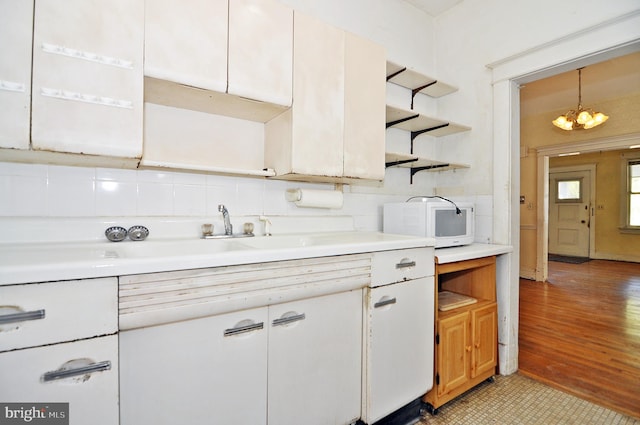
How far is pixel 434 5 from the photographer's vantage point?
102 inches

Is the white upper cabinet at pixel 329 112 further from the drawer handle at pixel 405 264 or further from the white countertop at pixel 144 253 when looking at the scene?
the drawer handle at pixel 405 264

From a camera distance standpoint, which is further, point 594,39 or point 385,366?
point 594,39

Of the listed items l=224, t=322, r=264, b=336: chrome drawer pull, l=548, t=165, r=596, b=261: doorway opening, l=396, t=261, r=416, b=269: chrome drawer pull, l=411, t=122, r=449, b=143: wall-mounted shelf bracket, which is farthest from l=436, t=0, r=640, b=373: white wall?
l=548, t=165, r=596, b=261: doorway opening

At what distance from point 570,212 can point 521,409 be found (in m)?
7.42

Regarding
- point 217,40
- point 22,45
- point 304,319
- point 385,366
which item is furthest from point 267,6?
point 385,366

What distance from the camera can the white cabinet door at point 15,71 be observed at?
1001mm

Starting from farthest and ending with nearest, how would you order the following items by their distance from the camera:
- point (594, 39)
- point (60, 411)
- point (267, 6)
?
point (594, 39) → point (267, 6) → point (60, 411)

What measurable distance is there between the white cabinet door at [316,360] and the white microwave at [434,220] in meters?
0.75

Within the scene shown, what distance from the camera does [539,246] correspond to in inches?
193

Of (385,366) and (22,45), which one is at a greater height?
(22,45)

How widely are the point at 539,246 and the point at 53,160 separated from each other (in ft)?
19.4

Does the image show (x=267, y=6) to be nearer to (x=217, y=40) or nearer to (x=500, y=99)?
(x=217, y=40)
